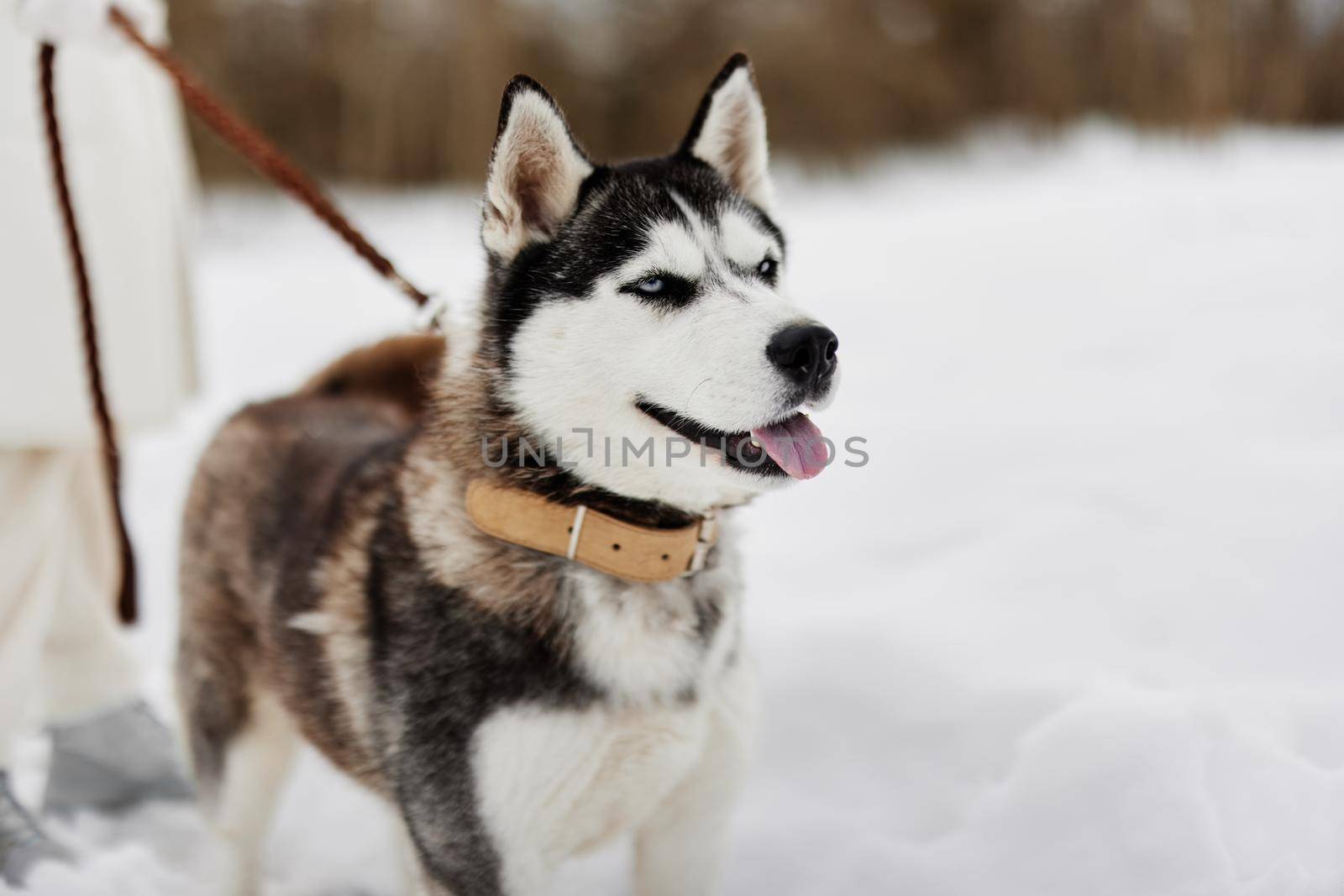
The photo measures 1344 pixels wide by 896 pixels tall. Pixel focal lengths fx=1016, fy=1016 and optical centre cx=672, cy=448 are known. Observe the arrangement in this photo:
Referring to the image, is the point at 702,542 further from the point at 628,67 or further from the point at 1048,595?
the point at 628,67

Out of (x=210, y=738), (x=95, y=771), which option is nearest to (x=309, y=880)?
(x=210, y=738)

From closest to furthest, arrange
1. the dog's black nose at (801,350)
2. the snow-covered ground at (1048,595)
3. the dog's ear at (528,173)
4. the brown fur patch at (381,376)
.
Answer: the dog's black nose at (801,350) → the dog's ear at (528,173) → the snow-covered ground at (1048,595) → the brown fur patch at (381,376)

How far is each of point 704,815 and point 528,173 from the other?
1180 mm

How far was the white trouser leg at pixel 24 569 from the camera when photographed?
2277 millimetres

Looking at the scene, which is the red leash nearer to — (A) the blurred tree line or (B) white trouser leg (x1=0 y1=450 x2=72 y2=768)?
(B) white trouser leg (x1=0 y1=450 x2=72 y2=768)

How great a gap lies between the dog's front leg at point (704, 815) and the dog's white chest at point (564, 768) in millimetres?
126

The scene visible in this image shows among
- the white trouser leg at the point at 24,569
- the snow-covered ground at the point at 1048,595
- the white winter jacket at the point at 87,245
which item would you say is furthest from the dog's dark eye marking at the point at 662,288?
the white trouser leg at the point at 24,569

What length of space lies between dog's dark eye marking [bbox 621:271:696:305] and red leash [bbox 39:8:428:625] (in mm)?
627

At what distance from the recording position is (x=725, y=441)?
1.61m

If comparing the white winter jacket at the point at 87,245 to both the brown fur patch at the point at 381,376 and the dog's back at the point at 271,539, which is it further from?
the brown fur patch at the point at 381,376

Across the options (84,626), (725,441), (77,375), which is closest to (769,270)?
(725,441)

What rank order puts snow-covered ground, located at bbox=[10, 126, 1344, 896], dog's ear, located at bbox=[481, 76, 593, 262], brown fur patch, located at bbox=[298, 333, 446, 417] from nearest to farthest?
dog's ear, located at bbox=[481, 76, 593, 262]
snow-covered ground, located at bbox=[10, 126, 1344, 896]
brown fur patch, located at bbox=[298, 333, 446, 417]

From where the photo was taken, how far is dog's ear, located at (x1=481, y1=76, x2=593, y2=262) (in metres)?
1.63

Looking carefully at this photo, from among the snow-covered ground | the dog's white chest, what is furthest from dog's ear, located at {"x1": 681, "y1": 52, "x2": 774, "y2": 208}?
the dog's white chest
